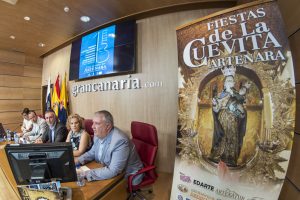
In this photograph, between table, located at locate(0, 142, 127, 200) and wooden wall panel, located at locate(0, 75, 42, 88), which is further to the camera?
wooden wall panel, located at locate(0, 75, 42, 88)

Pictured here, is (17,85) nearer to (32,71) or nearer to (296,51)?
(32,71)

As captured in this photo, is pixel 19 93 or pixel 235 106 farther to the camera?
pixel 19 93

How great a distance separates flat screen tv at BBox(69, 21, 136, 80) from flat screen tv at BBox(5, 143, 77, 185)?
2.24m

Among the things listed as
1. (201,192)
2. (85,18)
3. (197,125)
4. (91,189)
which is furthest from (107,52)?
(201,192)

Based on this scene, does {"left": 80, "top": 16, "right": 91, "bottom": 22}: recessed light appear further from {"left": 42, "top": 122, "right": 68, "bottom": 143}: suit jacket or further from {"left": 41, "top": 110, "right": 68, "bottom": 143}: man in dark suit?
{"left": 42, "top": 122, "right": 68, "bottom": 143}: suit jacket

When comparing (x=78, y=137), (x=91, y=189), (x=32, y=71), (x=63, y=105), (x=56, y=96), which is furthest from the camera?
(x=32, y=71)

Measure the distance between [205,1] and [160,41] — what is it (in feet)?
3.15

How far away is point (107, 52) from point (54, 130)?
1.78 metres

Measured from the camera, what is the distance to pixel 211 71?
1.44 meters

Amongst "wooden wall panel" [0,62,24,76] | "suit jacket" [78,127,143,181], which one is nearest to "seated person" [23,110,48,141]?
"suit jacket" [78,127,143,181]

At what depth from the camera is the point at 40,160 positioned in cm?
114

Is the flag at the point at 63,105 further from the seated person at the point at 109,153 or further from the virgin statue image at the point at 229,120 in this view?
the virgin statue image at the point at 229,120

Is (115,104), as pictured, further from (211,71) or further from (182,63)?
(211,71)

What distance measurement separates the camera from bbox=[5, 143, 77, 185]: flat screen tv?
113 cm
